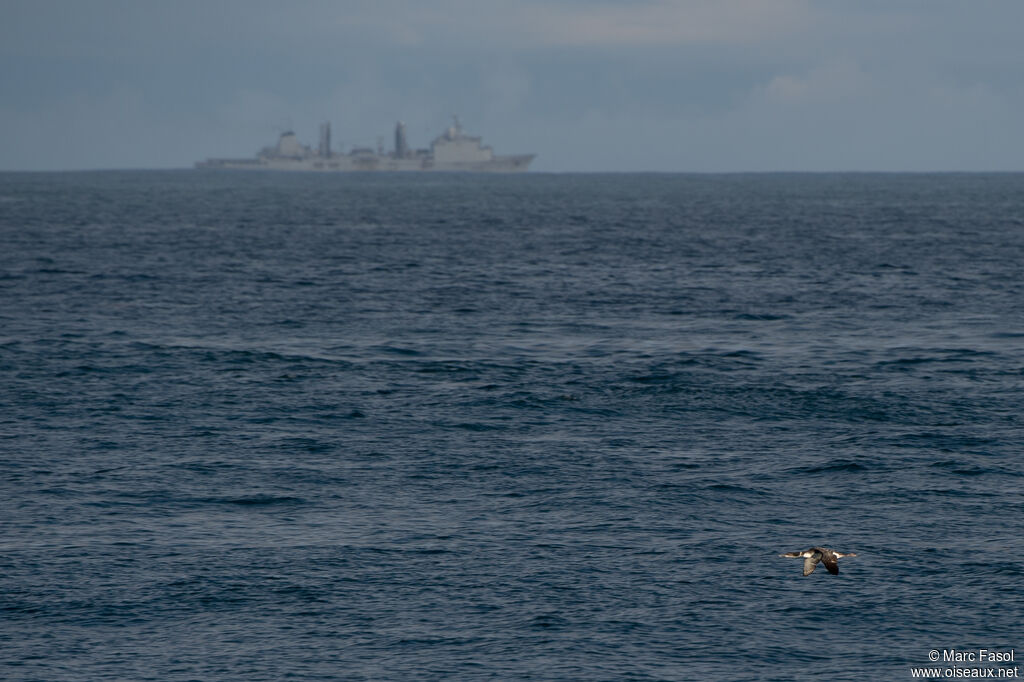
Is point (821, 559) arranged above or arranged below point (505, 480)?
above

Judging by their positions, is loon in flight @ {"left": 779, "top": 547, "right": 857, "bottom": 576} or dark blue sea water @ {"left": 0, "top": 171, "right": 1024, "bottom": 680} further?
dark blue sea water @ {"left": 0, "top": 171, "right": 1024, "bottom": 680}

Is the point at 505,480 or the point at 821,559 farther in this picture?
the point at 505,480

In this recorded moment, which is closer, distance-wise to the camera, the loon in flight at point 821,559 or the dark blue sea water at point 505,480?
the loon in flight at point 821,559

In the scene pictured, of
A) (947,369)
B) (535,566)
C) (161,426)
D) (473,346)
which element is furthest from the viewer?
(473,346)

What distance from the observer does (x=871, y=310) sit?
69375 mm

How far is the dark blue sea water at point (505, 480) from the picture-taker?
26000 millimetres

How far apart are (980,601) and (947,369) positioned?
25.6m

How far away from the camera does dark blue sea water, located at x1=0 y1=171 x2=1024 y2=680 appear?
85.3 feet

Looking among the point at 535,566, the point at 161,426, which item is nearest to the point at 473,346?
the point at 161,426

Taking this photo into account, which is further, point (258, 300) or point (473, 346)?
point (258, 300)

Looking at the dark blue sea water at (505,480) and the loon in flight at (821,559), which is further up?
the loon in flight at (821,559)

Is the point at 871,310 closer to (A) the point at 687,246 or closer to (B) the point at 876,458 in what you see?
(B) the point at 876,458

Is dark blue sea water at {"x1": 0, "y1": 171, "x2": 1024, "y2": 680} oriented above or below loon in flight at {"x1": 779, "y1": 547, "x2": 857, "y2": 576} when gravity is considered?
below

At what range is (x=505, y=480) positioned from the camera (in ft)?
120
